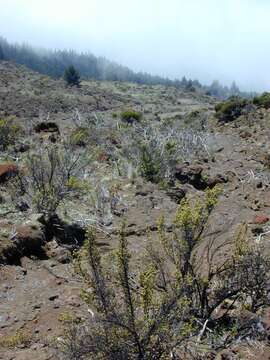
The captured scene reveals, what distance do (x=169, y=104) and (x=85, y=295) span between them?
A: 159 ft

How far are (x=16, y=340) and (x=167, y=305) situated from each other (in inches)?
71.3

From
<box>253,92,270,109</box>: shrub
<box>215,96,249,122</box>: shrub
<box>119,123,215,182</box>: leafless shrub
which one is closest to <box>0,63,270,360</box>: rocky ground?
<box>119,123,215,182</box>: leafless shrub

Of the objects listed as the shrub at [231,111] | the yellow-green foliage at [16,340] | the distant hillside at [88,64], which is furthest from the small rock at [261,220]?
the distant hillside at [88,64]

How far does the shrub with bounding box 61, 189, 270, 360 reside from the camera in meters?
4.12

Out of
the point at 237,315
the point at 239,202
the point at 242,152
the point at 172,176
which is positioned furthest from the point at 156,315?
the point at 242,152

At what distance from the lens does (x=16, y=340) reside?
16.9 ft

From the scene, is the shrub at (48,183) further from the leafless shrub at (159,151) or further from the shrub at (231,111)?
the shrub at (231,111)

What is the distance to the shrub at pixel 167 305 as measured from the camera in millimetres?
4125

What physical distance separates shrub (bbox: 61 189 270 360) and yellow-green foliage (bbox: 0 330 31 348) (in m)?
0.86

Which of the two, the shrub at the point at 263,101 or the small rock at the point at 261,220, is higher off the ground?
the shrub at the point at 263,101

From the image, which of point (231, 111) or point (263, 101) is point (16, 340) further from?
point (263, 101)

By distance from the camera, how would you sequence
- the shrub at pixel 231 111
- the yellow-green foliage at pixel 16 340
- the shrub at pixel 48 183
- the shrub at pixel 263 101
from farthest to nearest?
1. the shrub at pixel 263 101
2. the shrub at pixel 231 111
3. the shrub at pixel 48 183
4. the yellow-green foliage at pixel 16 340

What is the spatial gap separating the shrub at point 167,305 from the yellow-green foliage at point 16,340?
86 centimetres

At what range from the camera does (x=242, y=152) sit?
698 inches
